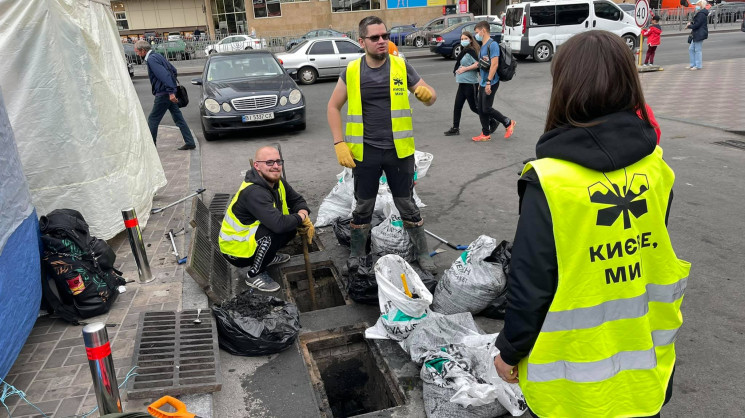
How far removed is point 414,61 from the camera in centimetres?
2212

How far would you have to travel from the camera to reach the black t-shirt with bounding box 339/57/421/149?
417cm

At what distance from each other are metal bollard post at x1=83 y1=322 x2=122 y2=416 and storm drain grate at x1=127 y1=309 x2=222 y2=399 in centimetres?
37

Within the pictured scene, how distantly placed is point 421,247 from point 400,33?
82.1 feet

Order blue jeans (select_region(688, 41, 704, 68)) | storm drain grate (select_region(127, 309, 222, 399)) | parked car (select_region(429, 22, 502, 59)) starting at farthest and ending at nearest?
parked car (select_region(429, 22, 502, 59))
blue jeans (select_region(688, 41, 704, 68))
storm drain grate (select_region(127, 309, 222, 399))

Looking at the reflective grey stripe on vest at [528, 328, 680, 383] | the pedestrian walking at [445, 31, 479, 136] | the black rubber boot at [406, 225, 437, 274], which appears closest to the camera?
the reflective grey stripe on vest at [528, 328, 680, 383]

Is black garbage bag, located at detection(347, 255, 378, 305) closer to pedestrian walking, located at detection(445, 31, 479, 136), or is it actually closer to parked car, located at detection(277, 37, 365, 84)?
pedestrian walking, located at detection(445, 31, 479, 136)

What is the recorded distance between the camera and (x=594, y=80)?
158 centimetres

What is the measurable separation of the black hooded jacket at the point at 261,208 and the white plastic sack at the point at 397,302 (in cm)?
92

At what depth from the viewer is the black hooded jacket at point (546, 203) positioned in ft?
5.18

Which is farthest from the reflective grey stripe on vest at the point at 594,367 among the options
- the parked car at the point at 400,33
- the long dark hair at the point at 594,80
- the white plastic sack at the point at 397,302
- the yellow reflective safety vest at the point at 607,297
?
the parked car at the point at 400,33

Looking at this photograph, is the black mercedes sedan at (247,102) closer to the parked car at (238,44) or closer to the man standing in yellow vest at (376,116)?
the man standing in yellow vest at (376,116)

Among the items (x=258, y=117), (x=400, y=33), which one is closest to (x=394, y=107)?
(x=258, y=117)

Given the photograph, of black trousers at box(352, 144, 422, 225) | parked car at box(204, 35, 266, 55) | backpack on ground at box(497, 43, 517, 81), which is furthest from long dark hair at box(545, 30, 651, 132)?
parked car at box(204, 35, 266, 55)

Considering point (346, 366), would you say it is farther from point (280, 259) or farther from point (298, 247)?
point (298, 247)
